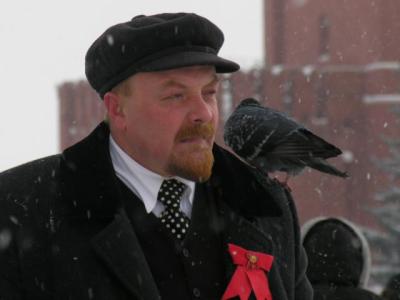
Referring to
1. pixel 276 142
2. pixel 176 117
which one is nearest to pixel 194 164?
pixel 176 117

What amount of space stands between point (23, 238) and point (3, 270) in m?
0.10

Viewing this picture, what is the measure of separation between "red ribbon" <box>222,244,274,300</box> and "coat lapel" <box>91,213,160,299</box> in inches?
9.0

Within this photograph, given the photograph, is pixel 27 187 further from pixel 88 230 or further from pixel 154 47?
pixel 154 47

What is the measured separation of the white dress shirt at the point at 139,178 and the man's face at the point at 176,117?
0.07 m

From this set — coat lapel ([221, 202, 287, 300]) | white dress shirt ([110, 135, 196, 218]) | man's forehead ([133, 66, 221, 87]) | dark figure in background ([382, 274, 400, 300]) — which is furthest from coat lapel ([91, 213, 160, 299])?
dark figure in background ([382, 274, 400, 300])

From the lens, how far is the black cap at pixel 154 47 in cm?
238

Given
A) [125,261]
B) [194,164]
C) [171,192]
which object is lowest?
[125,261]

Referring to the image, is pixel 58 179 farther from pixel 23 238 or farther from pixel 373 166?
pixel 373 166

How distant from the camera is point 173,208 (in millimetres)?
2574

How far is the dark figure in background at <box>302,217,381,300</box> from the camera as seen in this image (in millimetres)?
3373

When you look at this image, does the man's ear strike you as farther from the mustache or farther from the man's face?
the mustache

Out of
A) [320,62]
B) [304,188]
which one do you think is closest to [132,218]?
[304,188]

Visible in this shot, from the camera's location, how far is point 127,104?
8.00 feet

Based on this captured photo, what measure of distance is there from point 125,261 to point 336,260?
4.03 feet
